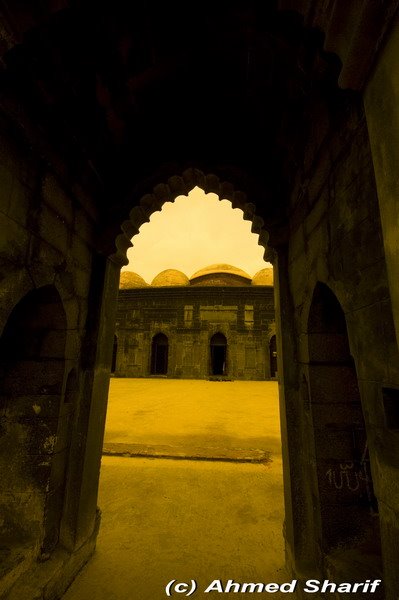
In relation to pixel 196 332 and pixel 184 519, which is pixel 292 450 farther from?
pixel 196 332

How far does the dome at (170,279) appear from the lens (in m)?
20.5

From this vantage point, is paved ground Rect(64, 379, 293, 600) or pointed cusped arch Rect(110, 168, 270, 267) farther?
pointed cusped arch Rect(110, 168, 270, 267)

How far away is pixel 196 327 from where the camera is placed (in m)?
17.4

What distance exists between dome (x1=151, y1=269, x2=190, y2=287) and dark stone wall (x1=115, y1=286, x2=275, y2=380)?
2.57m

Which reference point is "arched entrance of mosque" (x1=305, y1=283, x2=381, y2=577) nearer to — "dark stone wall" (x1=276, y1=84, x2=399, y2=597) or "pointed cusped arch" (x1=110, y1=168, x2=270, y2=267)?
"dark stone wall" (x1=276, y1=84, x2=399, y2=597)

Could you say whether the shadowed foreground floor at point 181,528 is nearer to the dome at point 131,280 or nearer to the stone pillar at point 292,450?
the stone pillar at point 292,450

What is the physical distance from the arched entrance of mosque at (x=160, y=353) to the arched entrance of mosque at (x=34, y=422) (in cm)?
1543

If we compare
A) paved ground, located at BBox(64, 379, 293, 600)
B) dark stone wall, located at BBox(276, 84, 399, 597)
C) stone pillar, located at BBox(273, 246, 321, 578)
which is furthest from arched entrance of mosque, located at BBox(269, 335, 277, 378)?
dark stone wall, located at BBox(276, 84, 399, 597)

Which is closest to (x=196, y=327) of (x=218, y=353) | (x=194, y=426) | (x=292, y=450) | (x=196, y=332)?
(x=196, y=332)

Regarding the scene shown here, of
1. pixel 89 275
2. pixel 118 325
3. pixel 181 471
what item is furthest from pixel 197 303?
pixel 89 275

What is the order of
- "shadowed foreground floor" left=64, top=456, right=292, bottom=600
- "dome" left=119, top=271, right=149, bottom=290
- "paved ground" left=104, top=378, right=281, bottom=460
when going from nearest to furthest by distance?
1. "shadowed foreground floor" left=64, top=456, right=292, bottom=600
2. "paved ground" left=104, top=378, right=281, bottom=460
3. "dome" left=119, top=271, right=149, bottom=290

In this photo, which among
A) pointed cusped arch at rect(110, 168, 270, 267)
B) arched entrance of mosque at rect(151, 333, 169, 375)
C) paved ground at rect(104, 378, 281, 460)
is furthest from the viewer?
arched entrance of mosque at rect(151, 333, 169, 375)

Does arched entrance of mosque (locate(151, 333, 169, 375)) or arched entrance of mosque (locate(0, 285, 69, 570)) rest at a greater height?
arched entrance of mosque (locate(151, 333, 169, 375))

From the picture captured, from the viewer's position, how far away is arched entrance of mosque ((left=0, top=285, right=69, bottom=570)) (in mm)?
2268
